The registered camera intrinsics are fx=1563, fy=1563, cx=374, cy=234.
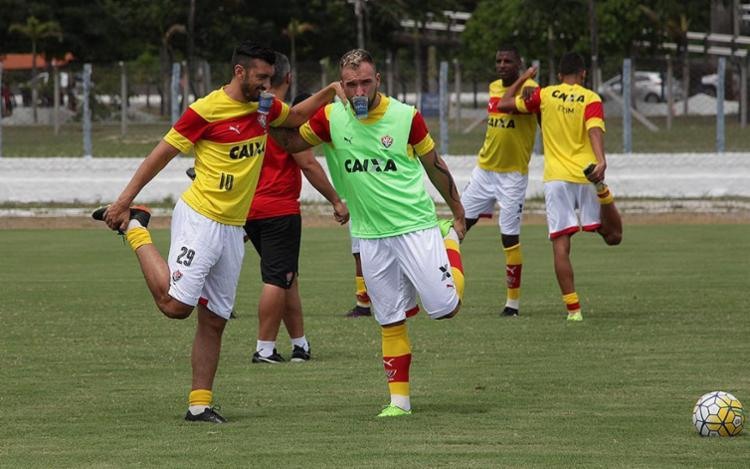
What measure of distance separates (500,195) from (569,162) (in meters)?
1.10

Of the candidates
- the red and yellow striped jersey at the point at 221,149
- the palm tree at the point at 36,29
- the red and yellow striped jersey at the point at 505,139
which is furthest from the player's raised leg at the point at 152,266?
the palm tree at the point at 36,29

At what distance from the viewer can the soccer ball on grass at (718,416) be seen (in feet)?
27.1

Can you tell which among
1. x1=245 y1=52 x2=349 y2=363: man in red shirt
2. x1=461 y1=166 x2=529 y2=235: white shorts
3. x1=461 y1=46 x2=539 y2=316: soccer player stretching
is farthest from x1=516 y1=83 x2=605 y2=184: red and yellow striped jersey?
x1=245 y1=52 x2=349 y2=363: man in red shirt

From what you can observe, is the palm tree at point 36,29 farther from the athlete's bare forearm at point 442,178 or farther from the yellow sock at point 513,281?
the athlete's bare forearm at point 442,178

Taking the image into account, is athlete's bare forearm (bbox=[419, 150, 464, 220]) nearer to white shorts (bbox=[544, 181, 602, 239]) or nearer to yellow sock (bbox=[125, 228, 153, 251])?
yellow sock (bbox=[125, 228, 153, 251])

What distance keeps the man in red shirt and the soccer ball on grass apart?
3.86 metres

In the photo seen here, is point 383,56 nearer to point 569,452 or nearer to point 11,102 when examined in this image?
point 11,102

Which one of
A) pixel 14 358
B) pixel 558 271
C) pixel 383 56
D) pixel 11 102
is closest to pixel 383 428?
pixel 14 358

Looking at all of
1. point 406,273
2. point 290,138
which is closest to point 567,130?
point 290,138

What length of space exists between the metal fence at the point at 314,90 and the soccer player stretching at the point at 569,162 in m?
13.9

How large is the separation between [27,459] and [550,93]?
730 centimetres

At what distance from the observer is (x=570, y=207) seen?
45.6 ft

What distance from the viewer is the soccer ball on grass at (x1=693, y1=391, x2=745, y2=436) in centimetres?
825

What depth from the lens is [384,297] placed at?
9219 mm
